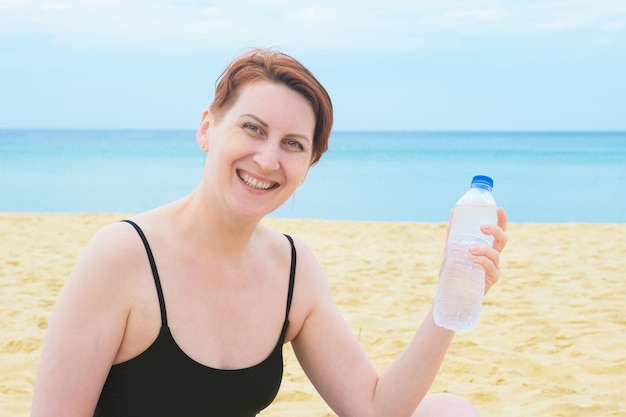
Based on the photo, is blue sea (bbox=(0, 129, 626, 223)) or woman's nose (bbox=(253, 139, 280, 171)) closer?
woman's nose (bbox=(253, 139, 280, 171))

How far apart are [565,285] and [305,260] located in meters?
5.12

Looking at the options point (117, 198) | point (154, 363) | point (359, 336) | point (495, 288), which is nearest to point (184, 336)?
point (154, 363)

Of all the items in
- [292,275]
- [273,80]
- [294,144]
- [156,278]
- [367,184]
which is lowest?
[156,278]

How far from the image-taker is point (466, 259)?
2156 millimetres

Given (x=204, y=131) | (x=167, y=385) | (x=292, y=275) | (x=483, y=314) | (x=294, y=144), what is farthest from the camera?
(x=483, y=314)

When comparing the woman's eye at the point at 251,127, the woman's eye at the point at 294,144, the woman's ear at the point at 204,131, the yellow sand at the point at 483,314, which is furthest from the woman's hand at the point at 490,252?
the yellow sand at the point at 483,314

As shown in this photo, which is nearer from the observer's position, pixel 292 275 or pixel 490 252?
pixel 490 252

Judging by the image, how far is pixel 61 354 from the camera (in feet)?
6.41

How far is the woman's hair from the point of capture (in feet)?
6.94

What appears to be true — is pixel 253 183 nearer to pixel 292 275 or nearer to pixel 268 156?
pixel 268 156

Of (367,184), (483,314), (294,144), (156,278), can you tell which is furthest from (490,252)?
(367,184)

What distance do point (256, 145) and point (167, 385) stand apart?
29.9 inches

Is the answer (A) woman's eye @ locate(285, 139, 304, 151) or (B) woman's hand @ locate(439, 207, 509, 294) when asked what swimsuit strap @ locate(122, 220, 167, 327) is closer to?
(A) woman's eye @ locate(285, 139, 304, 151)

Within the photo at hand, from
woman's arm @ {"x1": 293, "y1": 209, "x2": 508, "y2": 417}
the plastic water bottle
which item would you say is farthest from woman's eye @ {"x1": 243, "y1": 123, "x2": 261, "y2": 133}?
the plastic water bottle
